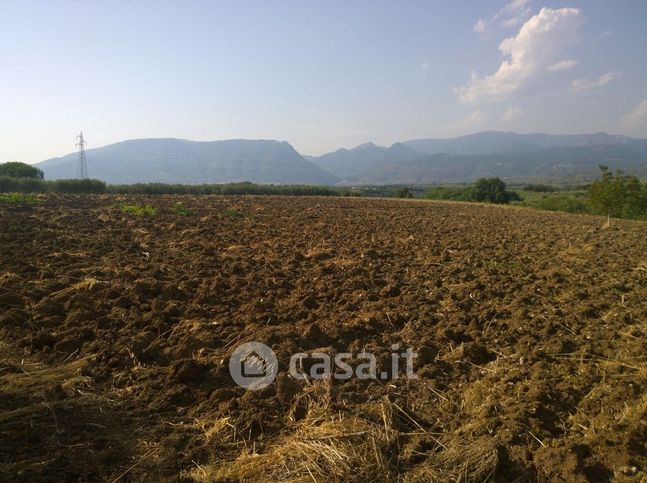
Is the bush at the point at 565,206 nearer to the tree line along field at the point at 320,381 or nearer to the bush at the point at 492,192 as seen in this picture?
the bush at the point at 492,192

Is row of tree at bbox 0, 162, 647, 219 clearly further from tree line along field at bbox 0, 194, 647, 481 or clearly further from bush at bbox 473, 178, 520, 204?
tree line along field at bbox 0, 194, 647, 481

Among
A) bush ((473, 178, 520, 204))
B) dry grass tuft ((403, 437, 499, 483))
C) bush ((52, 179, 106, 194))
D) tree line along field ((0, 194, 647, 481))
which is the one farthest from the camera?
bush ((473, 178, 520, 204))

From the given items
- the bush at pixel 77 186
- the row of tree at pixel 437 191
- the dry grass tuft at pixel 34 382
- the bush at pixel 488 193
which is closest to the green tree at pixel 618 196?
the row of tree at pixel 437 191

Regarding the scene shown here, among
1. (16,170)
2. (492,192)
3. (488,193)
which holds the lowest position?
(488,193)

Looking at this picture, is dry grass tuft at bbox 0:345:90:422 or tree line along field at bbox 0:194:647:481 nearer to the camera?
tree line along field at bbox 0:194:647:481

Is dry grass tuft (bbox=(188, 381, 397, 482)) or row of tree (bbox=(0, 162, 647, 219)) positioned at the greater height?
row of tree (bbox=(0, 162, 647, 219))

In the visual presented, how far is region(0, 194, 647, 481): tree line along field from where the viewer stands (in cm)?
290

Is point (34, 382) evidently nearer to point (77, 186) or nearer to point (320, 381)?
point (320, 381)

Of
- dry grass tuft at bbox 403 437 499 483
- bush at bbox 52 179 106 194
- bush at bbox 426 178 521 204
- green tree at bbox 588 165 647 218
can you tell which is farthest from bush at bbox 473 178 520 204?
dry grass tuft at bbox 403 437 499 483

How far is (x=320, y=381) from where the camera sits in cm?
394

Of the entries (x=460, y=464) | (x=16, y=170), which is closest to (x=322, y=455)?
(x=460, y=464)

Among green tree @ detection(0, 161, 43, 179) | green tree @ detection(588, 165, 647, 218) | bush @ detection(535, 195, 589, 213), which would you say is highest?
green tree @ detection(0, 161, 43, 179)

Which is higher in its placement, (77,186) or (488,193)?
(77,186)

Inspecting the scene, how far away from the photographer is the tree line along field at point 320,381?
9.53ft
